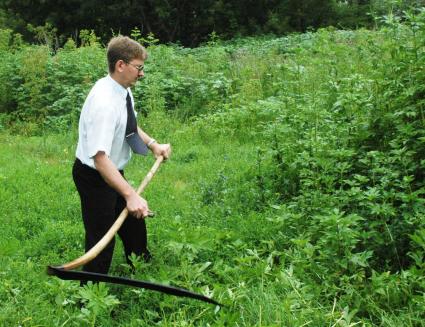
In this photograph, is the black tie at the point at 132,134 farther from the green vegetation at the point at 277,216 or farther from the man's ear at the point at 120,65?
the green vegetation at the point at 277,216

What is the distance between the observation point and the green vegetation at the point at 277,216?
3.51 metres

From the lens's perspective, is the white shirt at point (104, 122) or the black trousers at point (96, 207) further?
the black trousers at point (96, 207)

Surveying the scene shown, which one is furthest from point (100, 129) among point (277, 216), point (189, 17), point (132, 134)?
point (189, 17)

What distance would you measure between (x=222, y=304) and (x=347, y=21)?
→ 92.1 feet

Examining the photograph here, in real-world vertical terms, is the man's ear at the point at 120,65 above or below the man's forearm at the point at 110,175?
above

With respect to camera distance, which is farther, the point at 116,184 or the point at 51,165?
the point at 51,165

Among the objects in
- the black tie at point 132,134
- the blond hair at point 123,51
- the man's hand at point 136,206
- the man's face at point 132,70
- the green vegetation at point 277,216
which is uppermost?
the blond hair at point 123,51

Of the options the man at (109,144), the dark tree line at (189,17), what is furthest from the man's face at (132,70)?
the dark tree line at (189,17)

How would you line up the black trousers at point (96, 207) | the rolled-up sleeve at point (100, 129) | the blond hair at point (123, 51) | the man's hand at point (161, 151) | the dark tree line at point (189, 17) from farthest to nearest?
the dark tree line at point (189, 17) → the man's hand at point (161, 151) → the black trousers at point (96, 207) → the blond hair at point (123, 51) → the rolled-up sleeve at point (100, 129)

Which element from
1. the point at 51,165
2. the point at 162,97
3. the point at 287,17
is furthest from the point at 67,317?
the point at 287,17

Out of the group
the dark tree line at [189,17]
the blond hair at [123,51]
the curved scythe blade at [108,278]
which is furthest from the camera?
the dark tree line at [189,17]

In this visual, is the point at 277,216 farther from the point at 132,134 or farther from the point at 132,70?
the point at 132,70

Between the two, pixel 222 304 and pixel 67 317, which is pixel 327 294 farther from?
pixel 67 317

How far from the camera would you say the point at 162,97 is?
9.99 metres
